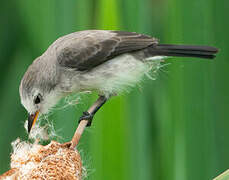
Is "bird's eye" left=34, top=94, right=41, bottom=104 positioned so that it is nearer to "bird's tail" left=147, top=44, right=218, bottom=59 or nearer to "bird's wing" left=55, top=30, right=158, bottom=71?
"bird's wing" left=55, top=30, right=158, bottom=71

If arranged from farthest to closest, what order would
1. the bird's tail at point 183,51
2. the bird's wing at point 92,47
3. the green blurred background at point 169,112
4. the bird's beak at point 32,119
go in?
the bird's wing at point 92,47
the bird's beak at point 32,119
the bird's tail at point 183,51
the green blurred background at point 169,112

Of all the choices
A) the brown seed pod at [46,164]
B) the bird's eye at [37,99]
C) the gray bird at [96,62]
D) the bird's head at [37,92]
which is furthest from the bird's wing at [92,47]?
Answer: the brown seed pod at [46,164]

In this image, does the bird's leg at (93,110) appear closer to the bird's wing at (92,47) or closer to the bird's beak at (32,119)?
the bird's beak at (32,119)

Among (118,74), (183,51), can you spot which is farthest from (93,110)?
(183,51)

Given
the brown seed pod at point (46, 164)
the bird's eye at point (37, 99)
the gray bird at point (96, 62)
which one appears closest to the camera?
the brown seed pod at point (46, 164)

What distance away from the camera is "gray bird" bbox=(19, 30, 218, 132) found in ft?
8.52

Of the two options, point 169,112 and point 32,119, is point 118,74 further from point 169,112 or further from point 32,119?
point 32,119

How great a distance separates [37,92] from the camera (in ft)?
8.11

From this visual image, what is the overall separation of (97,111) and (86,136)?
26 cm

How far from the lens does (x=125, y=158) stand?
2.07m

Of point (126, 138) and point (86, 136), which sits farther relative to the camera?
point (86, 136)

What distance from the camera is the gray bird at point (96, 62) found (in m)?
2.60

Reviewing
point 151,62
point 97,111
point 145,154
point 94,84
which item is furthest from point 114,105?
point 151,62

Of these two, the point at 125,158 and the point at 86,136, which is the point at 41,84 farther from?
the point at 125,158
